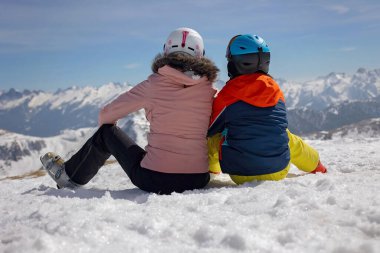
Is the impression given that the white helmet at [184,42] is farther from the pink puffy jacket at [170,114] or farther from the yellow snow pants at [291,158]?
the yellow snow pants at [291,158]

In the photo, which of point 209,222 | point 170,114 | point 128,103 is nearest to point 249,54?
point 170,114

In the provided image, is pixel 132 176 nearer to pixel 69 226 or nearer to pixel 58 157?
pixel 58 157

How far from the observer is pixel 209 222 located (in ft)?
13.9

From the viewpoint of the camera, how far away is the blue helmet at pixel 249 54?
22.5 feet

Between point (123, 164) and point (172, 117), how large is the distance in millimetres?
1363

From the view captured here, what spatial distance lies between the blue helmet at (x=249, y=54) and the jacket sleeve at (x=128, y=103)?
5.75 ft

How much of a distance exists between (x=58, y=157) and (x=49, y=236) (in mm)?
4118

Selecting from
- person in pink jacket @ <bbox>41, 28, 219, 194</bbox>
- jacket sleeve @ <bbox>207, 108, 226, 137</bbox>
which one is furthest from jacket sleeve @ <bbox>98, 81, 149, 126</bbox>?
jacket sleeve @ <bbox>207, 108, 226, 137</bbox>

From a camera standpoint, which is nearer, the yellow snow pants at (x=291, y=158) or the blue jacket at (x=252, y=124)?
the blue jacket at (x=252, y=124)

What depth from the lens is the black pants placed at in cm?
660

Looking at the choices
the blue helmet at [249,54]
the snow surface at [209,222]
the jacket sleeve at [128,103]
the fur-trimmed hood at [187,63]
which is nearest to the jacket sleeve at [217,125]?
the fur-trimmed hood at [187,63]

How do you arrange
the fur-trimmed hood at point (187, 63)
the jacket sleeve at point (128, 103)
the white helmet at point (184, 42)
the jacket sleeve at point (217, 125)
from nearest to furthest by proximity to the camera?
1. the fur-trimmed hood at point (187, 63)
2. the jacket sleeve at point (128, 103)
3. the white helmet at point (184, 42)
4. the jacket sleeve at point (217, 125)

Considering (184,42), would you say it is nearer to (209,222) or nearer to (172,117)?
(172,117)

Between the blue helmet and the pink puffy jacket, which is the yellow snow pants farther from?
the blue helmet
